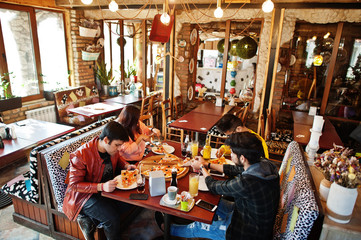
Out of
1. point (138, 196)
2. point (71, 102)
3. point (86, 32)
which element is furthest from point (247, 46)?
point (138, 196)

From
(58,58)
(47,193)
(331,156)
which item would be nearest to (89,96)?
(58,58)

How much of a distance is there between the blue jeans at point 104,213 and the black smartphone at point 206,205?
886 mm

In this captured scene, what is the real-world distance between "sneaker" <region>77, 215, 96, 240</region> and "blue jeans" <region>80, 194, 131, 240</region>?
48 millimetres

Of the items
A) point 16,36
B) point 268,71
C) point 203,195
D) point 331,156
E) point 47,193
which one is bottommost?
point 47,193

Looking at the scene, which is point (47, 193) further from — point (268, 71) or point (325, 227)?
point (268, 71)

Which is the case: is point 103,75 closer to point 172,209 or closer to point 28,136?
point 28,136

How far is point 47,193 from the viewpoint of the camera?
263cm

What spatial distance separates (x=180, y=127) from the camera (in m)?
4.17

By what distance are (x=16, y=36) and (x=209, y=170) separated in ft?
16.6

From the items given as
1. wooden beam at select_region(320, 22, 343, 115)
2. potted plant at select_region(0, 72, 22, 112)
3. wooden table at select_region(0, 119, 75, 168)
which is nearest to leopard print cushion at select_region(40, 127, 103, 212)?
wooden table at select_region(0, 119, 75, 168)

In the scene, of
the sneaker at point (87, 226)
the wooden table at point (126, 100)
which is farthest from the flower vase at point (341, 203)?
the wooden table at point (126, 100)

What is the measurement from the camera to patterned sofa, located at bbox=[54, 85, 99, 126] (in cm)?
538

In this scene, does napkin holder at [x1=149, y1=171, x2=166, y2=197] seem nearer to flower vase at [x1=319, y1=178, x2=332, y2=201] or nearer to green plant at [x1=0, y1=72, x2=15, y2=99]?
flower vase at [x1=319, y1=178, x2=332, y2=201]

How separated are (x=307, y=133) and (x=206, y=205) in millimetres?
2726
